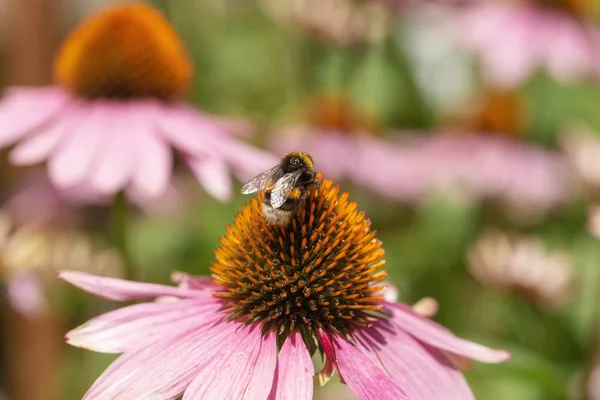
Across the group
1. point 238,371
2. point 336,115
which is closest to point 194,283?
point 238,371

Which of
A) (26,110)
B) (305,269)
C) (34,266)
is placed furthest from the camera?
(34,266)

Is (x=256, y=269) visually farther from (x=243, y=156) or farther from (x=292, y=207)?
(x=243, y=156)

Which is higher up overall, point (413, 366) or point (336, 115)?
point (336, 115)

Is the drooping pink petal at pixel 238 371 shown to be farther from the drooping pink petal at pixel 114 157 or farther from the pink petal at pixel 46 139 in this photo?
the pink petal at pixel 46 139

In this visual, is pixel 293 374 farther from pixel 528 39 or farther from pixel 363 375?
pixel 528 39

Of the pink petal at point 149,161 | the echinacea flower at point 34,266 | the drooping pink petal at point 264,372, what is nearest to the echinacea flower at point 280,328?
the drooping pink petal at point 264,372
